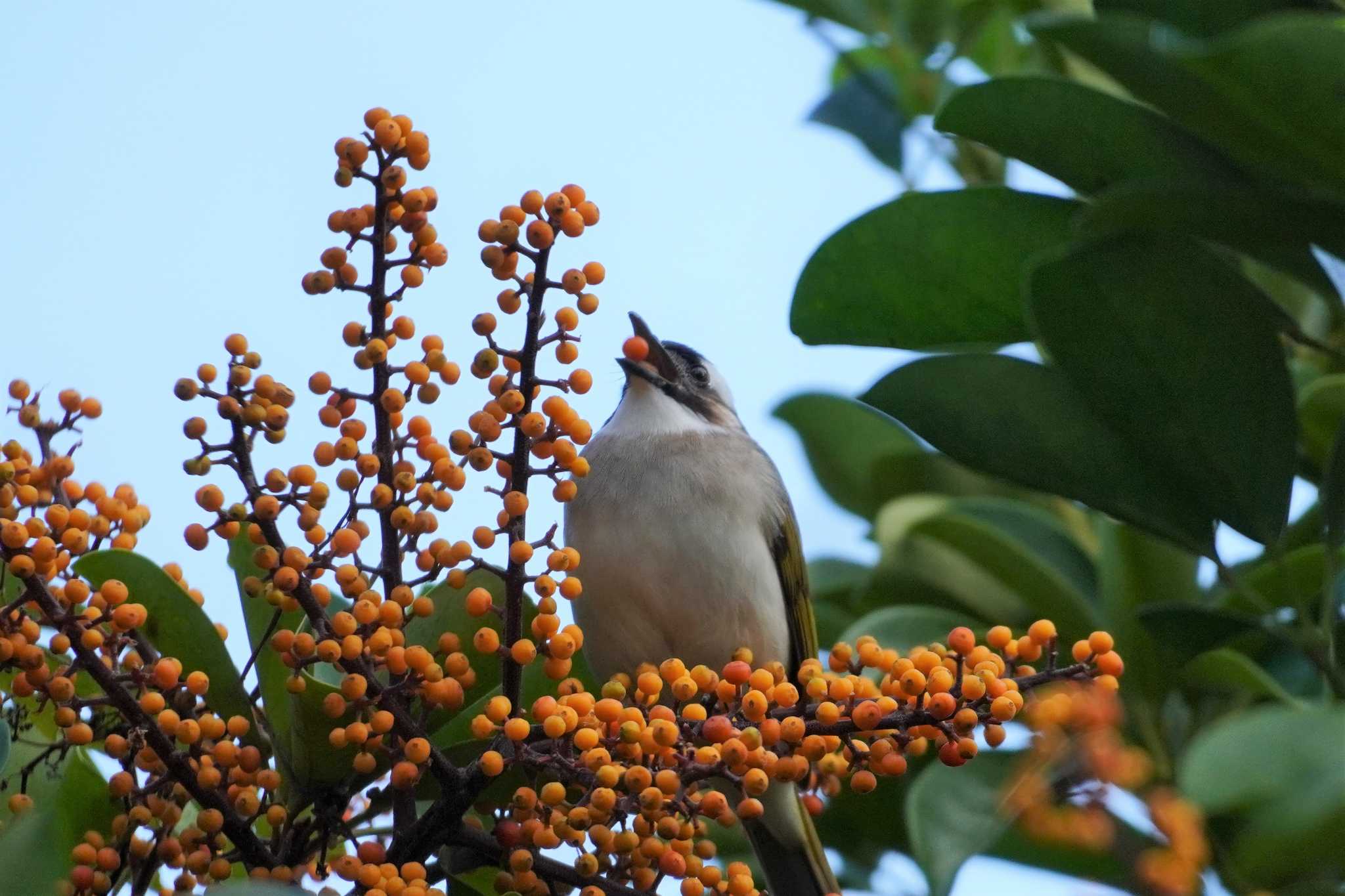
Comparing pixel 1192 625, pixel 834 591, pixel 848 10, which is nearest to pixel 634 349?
pixel 1192 625

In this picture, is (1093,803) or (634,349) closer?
(1093,803)

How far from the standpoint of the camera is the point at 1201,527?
217cm

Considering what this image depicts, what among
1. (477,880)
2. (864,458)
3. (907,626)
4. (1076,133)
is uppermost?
(1076,133)

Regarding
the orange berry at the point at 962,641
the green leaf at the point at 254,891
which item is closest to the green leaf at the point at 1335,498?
the orange berry at the point at 962,641

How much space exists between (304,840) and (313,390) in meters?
0.52

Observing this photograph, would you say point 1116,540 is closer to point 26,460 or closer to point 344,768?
point 344,768

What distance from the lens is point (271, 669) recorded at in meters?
1.97

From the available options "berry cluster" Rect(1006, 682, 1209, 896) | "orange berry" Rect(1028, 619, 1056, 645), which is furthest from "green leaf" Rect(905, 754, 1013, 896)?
"berry cluster" Rect(1006, 682, 1209, 896)

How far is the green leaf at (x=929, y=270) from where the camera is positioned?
2266 mm

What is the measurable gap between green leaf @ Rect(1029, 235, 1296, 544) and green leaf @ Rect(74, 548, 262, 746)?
1123 mm

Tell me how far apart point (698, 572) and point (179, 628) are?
1329mm

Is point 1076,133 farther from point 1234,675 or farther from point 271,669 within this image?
point 271,669

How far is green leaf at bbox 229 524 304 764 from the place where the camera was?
1.94 meters

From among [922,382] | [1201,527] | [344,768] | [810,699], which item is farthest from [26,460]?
[1201,527]
